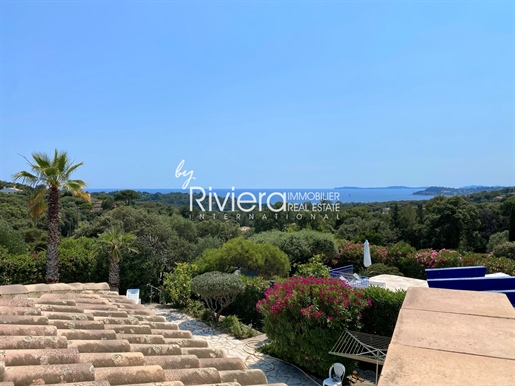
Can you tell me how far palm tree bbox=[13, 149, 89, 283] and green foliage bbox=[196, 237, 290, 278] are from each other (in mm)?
5116

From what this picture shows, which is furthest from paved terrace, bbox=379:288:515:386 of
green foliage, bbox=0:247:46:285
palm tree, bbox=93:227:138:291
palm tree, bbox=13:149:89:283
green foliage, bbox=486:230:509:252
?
green foliage, bbox=486:230:509:252

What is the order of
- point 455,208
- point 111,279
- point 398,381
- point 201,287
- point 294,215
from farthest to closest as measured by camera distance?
point 294,215, point 455,208, point 111,279, point 201,287, point 398,381

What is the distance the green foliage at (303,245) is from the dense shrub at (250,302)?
204 inches

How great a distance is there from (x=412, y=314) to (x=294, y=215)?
29.8 m

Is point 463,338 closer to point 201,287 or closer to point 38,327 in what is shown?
point 38,327

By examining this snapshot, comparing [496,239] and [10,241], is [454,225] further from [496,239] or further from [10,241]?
[10,241]

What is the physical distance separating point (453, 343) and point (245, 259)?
13.0 meters

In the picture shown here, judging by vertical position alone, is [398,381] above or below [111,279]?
above

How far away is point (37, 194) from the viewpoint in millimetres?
12648

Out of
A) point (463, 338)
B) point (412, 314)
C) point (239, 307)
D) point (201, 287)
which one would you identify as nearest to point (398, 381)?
point (463, 338)

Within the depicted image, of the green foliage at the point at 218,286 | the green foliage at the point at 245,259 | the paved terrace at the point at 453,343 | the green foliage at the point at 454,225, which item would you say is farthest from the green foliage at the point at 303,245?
the green foliage at the point at 454,225

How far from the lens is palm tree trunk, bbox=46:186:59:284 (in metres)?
12.6

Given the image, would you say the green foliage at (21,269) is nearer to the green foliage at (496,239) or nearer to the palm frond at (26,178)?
the palm frond at (26,178)

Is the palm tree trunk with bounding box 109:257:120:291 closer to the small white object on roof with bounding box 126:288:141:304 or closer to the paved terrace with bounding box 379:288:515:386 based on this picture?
the small white object on roof with bounding box 126:288:141:304
